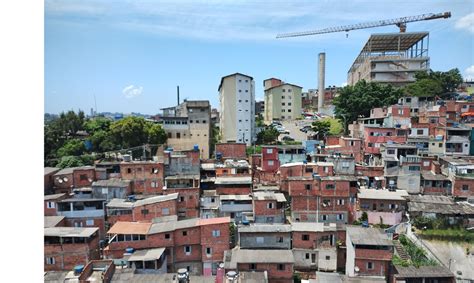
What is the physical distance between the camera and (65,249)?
6.27 m

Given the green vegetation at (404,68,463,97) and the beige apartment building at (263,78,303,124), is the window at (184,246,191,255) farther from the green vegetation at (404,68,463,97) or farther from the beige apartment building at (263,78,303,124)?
the beige apartment building at (263,78,303,124)

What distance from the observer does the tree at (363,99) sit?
1409 cm

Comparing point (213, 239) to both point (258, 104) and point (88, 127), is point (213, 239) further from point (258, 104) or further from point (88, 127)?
point (258, 104)

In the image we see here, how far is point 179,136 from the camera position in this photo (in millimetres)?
13602

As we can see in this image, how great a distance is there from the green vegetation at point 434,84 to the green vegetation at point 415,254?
904 cm

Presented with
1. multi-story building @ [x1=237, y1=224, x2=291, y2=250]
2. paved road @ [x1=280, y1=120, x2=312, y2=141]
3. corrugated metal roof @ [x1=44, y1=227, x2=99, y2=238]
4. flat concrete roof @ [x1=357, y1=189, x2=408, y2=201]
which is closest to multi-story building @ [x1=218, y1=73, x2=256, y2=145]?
paved road @ [x1=280, y1=120, x2=312, y2=141]

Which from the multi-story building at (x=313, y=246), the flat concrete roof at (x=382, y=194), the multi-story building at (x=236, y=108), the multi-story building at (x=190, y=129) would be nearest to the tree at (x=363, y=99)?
the multi-story building at (x=236, y=108)

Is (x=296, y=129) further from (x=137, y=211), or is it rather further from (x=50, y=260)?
(x=50, y=260)

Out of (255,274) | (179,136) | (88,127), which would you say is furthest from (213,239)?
(88,127)

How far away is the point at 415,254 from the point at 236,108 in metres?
9.61

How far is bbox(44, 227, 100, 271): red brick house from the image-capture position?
623 centimetres

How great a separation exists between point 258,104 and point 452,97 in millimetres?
13498

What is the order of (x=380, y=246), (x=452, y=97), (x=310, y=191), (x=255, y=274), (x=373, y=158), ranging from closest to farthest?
1. (x=255, y=274)
2. (x=380, y=246)
3. (x=310, y=191)
4. (x=373, y=158)
5. (x=452, y=97)
